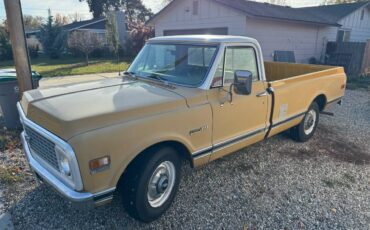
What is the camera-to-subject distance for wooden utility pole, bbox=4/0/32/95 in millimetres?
4977

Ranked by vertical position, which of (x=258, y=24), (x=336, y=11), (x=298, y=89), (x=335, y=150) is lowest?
(x=335, y=150)

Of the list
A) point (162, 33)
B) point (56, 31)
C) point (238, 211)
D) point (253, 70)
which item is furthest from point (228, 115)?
point (56, 31)

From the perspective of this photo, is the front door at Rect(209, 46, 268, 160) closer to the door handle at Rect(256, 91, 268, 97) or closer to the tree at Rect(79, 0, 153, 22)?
the door handle at Rect(256, 91, 268, 97)

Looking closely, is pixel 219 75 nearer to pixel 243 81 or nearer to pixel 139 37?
pixel 243 81

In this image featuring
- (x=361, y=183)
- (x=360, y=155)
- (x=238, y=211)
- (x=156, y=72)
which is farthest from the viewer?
(x=360, y=155)

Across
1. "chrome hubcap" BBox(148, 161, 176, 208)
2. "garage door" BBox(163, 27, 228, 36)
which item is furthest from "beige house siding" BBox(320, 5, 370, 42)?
"chrome hubcap" BBox(148, 161, 176, 208)

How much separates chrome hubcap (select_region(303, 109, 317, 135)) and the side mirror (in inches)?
105

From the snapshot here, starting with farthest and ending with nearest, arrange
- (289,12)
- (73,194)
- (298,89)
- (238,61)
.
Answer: (289,12)
(298,89)
(238,61)
(73,194)

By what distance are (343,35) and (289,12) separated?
625cm

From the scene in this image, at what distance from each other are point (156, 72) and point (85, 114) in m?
1.55

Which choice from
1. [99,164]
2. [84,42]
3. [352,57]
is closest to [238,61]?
[99,164]

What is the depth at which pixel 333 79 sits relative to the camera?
5.52m

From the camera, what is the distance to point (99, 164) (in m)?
2.35

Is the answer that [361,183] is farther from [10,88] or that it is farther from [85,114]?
[10,88]
